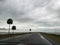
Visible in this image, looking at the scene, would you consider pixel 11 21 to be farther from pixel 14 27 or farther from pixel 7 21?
pixel 14 27

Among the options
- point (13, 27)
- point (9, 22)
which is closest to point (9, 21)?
point (9, 22)

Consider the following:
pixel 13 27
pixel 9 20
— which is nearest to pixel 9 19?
pixel 9 20

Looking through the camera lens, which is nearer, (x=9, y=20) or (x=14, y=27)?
(x=9, y=20)

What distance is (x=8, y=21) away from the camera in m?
103

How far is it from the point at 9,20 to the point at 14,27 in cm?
3508

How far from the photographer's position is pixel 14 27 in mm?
137250

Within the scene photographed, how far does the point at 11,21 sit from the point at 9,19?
2.26 metres

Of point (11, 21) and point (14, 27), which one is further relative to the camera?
point (14, 27)

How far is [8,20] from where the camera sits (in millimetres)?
103312

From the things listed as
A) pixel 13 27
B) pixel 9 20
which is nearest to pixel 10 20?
pixel 9 20

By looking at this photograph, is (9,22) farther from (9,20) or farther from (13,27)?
(13,27)

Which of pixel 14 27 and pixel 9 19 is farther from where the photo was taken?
pixel 14 27

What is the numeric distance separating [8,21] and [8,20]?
0.86 m

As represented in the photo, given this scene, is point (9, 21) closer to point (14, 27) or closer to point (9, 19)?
point (9, 19)
